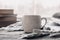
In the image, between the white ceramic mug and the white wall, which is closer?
the white ceramic mug

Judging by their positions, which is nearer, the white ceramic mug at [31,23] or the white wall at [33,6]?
the white ceramic mug at [31,23]

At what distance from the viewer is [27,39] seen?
0.72 meters

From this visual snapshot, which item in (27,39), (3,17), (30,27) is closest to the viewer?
(27,39)

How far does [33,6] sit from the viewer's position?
114 inches

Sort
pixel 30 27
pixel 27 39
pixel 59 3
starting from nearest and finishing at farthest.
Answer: pixel 27 39
pixel 30 27
pixel 59 3

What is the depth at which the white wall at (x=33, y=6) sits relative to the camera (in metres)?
2.85

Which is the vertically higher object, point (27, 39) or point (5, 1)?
point (5, 1)

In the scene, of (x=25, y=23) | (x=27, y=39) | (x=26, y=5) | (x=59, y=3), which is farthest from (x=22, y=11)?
(x=27, y=39)

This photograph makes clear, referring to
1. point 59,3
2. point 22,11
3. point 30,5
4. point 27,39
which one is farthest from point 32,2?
point 27,39

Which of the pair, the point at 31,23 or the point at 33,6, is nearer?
the point at 31,23

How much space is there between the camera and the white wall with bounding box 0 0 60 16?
2.85 m

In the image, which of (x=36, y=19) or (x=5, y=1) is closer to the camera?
(x=36, y=19)

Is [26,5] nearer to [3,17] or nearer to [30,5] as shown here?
[30,5]

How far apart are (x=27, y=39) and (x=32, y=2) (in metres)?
2.21
